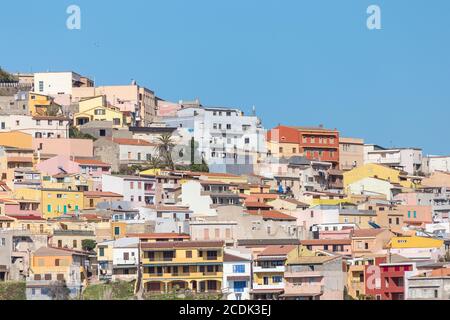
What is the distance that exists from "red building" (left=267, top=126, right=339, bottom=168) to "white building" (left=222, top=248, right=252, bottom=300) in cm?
2352

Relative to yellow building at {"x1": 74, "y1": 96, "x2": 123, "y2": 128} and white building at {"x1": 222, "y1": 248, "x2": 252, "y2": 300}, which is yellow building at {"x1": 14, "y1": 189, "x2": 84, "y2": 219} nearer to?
white building at {"x1": 222, "y1": 248, "x2": 252, "y2": 300}

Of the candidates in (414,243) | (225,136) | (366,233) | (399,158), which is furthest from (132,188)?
(399,158)

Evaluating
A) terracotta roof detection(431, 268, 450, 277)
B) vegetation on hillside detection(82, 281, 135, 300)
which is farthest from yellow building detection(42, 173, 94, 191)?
terracotta roof detection(431, 268, 450, 277)

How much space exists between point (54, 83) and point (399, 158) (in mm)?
18556

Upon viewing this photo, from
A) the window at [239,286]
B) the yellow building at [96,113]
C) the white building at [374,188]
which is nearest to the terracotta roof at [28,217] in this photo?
the window at [239,286]

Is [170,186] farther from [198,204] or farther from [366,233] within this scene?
[366,233]

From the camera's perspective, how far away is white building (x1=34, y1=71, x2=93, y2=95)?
78.9m

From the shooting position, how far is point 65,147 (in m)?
70.0

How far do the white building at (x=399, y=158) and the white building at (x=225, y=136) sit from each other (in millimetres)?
6788

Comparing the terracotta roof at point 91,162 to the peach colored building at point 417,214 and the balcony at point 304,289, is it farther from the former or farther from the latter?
the balcony at point 304,289

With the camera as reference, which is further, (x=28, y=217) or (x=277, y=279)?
(x=28, y=217)

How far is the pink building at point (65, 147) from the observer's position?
228 feet
